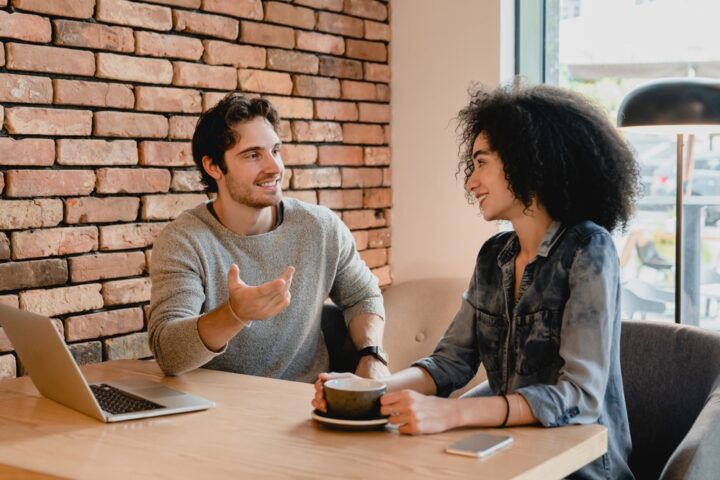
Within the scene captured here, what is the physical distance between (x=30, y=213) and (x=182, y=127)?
1.90ft

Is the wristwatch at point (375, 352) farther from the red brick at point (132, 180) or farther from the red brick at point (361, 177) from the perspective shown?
the red brick at point (361, 177)

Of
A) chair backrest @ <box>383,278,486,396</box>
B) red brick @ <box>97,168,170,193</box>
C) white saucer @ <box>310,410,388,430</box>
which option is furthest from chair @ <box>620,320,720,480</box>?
red brick @ <box>97,168,170,193</box>

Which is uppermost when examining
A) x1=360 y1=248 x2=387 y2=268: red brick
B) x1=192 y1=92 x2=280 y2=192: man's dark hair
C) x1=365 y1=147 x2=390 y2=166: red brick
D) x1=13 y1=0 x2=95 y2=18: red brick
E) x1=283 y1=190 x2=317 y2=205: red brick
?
x1=13 y1=0 x2=95 y2=18: red brick

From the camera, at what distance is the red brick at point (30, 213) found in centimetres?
232

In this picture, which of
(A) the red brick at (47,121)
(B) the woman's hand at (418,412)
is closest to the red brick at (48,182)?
(A) the red brick at (47,121)

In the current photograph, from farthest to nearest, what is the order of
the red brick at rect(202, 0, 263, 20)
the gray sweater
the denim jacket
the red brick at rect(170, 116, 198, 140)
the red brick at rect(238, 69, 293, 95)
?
the red brick at rect(238, 69, 293, 95)
the red brick at rect(202, 0, 263, 20)
the red brick at rect(170, 116, 198, 140)
the gray sweater
the denim jacket

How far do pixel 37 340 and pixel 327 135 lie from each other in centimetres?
181

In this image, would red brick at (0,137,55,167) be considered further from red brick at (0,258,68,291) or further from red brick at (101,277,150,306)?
red brick at (101,277,150,306)

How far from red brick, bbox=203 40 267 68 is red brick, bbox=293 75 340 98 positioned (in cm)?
19

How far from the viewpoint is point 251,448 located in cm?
147

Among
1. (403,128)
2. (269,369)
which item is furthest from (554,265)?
(403,128)

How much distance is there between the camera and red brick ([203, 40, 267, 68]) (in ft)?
9.39

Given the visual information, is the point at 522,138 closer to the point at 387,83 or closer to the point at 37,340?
the point at 37,340

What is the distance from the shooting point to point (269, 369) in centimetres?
243
